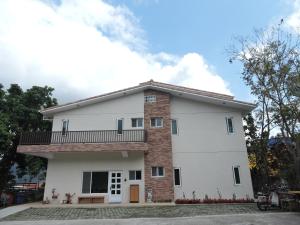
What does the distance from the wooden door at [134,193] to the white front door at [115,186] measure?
71cm

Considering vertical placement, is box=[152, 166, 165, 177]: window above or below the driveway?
above

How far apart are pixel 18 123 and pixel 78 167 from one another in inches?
278

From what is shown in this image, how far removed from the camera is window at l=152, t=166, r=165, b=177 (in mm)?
16422

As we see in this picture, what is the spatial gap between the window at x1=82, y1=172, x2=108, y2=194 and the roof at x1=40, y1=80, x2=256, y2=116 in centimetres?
486

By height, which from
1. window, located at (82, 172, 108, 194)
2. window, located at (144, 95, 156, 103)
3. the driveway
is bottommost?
the driveway

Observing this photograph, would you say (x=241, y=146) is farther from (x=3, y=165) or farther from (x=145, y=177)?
(x=3, y=165)

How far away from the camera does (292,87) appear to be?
532 inches

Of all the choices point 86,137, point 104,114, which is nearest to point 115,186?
point 86,137

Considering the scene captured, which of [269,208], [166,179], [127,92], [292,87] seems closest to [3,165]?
[127,92]

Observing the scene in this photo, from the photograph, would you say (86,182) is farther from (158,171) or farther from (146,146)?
(158,171)

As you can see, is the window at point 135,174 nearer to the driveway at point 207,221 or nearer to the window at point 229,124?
the driveway at point 207,221

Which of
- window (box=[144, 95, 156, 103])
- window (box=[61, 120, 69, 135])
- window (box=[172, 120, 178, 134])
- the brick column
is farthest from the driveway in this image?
window (box=[144, 95, 156, 103])

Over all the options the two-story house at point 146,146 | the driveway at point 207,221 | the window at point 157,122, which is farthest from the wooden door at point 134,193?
the driveway at point 207,221

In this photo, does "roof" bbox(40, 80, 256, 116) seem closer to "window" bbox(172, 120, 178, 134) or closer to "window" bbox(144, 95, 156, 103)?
"window" bbox(144, 95, 156, 103)
